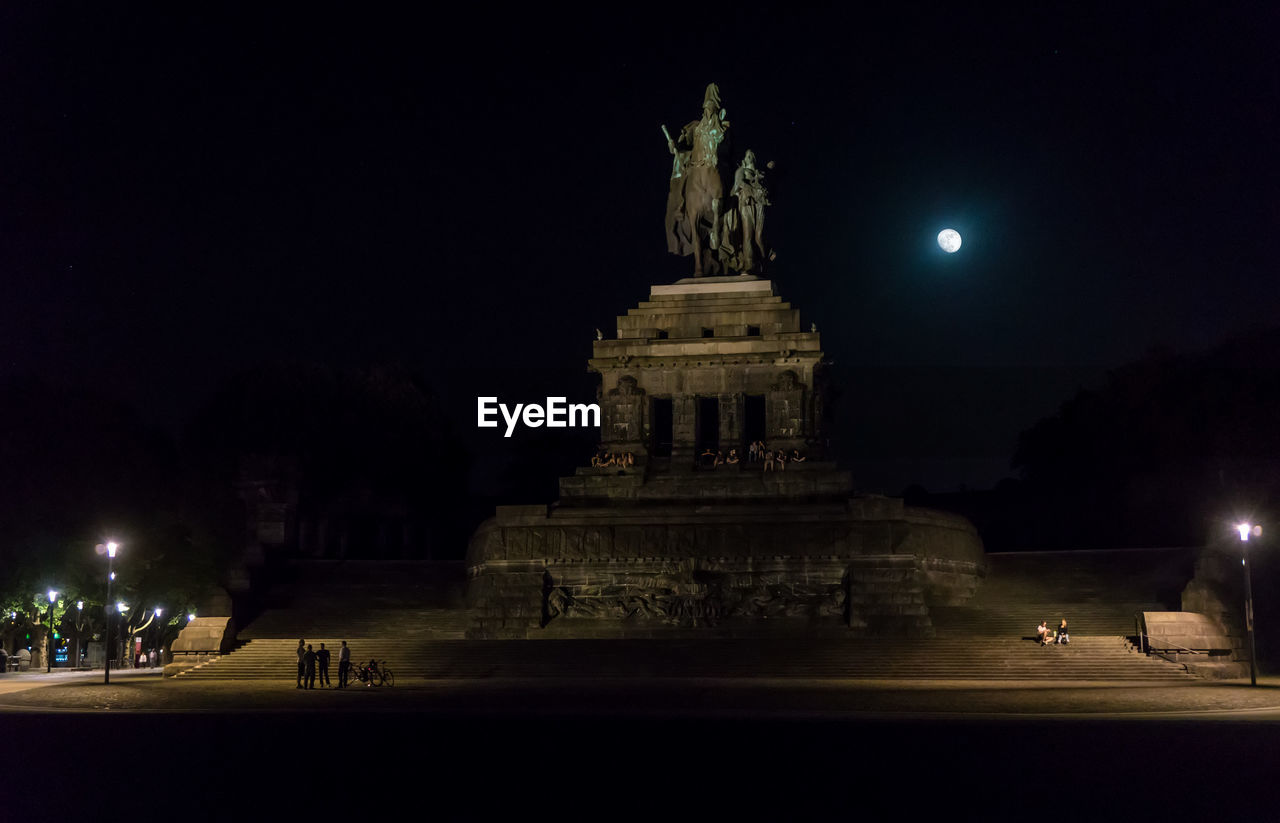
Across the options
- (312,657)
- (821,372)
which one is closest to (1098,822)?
(312,657)

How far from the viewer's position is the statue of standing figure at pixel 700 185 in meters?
58.3

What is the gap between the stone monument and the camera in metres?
44.9

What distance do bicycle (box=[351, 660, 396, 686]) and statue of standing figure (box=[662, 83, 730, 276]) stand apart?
2751cm

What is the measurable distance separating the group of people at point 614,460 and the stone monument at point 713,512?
6.4 inches

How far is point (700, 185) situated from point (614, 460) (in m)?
12.9

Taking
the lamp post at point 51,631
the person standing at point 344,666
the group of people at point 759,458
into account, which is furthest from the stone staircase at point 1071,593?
the lamp post at point 51,631

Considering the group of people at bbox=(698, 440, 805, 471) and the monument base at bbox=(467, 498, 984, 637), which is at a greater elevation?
the group of people at bbox=(698, 440, 805, 471)

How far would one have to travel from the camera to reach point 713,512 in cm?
4772

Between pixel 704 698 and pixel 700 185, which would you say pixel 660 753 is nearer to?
pixel 704 698

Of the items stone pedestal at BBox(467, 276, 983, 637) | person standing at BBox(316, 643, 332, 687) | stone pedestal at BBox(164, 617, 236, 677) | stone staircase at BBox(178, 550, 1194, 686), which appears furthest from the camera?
stone pedestal at BBox(467, 276, 983, 637)

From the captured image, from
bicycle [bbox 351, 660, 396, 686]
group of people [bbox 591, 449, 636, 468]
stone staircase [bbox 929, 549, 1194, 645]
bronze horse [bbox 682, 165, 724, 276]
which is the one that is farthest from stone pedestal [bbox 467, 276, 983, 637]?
bicycle [bbox 351, 660, 396, 686]

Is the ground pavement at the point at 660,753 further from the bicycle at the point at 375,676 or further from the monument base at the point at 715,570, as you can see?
the monument base at the point at 715,570

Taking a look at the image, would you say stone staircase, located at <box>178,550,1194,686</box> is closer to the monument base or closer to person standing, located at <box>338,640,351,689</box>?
the monument base

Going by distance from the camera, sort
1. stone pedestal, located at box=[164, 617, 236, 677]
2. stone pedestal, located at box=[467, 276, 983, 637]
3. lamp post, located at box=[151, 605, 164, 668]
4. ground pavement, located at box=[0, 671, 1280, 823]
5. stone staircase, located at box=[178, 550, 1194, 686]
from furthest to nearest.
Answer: lamp post, located at box=[151, 605, 164, 668] → stone pedestal, located at box=[467, 276, 983, 637] → stone pedestal, located at box=[164, 617, 236, 677] → stone staircase, located at box=[178, 550, 1194, 686] → ground pavement, located at box=[0, 671, 1280, 823]
